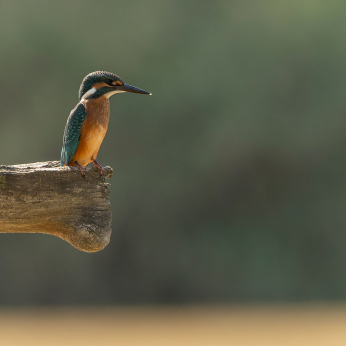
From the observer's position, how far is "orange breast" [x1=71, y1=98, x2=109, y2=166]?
5.28 ft

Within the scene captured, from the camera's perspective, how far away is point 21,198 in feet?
3.93

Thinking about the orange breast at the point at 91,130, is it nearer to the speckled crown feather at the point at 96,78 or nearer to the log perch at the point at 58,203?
the speckled crown feather at the point at 96,78

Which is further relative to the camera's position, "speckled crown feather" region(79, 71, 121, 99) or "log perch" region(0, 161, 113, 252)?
"speckled crown feather" region(79, 71, 121, 99)

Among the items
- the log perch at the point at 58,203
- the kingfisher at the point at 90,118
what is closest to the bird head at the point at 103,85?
the kingfisher at the point at 90,118

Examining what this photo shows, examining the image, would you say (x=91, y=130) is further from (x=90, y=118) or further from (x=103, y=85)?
(x=103, y=85)

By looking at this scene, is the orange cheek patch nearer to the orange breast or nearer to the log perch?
the orange breast

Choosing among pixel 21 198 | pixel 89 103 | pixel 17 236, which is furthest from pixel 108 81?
pixel 17 236

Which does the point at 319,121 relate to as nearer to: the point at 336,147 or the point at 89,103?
the point at 336,147

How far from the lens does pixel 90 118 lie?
161 cm

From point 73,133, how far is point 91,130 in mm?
66

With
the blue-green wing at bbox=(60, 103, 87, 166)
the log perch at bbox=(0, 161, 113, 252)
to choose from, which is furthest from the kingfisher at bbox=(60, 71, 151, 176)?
the log perch at bbox=(0, 161, 113, 252)

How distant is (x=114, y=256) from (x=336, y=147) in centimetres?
312

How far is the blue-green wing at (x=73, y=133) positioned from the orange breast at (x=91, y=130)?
15 millimetres

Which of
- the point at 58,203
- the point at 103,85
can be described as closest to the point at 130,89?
the point at 103,85
